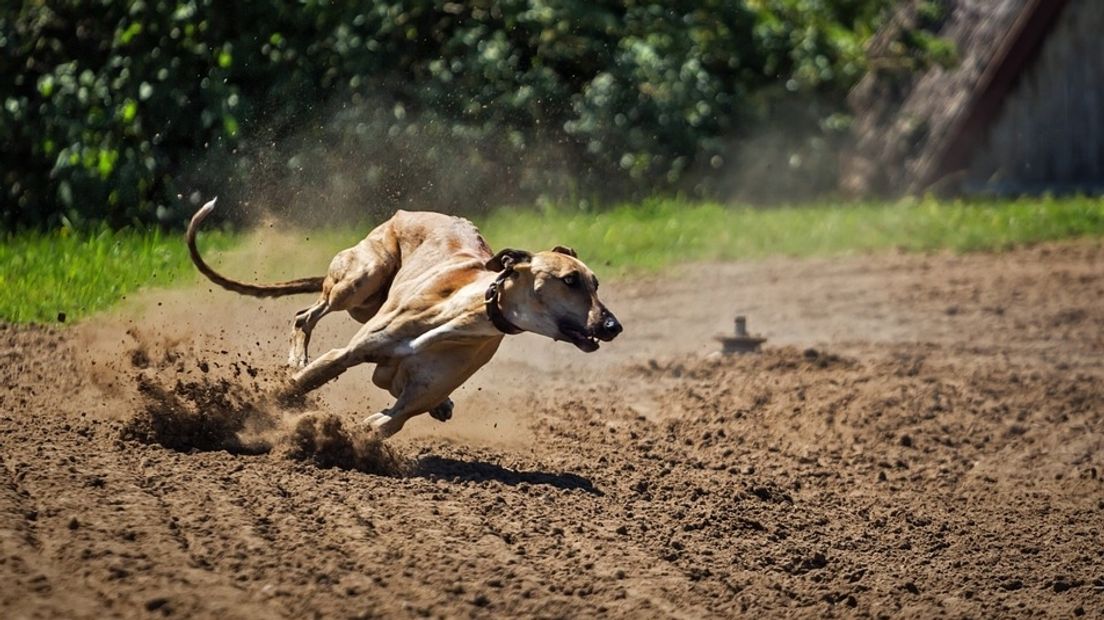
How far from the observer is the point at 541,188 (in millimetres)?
14797

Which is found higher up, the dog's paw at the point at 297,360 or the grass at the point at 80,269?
the grass at the point at 80,269

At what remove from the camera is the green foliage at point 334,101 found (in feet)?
43.1

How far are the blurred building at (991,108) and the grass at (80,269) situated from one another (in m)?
7.95

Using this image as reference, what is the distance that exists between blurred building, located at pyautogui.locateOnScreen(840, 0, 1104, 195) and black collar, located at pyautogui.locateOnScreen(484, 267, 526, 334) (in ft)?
34.8

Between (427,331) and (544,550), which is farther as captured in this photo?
(427,331)

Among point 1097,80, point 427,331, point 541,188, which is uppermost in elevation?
point 1097,80

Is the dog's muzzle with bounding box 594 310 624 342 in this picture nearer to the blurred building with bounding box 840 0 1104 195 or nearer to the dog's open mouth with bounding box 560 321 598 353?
the dog's open mouth with bounding box 560 321 598 353

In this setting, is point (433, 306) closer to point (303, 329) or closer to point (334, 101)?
point (303, 329)

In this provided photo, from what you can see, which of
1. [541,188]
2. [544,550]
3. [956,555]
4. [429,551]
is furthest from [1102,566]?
[541,188]

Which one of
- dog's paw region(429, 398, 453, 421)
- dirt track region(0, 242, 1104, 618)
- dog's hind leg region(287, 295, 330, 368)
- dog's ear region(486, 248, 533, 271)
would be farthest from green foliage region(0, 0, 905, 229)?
dog's ear region(486, 248, 533, 271)

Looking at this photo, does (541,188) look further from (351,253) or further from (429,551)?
(429,551)

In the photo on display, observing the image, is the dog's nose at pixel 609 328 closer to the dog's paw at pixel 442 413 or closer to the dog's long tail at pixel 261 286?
the dog's paw at pixel 442 413

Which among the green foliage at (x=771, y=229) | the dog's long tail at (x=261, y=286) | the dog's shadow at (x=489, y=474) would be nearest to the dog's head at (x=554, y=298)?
the dog's shadow at (x=489, y=474)

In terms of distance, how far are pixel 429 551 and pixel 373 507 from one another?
554 mm
